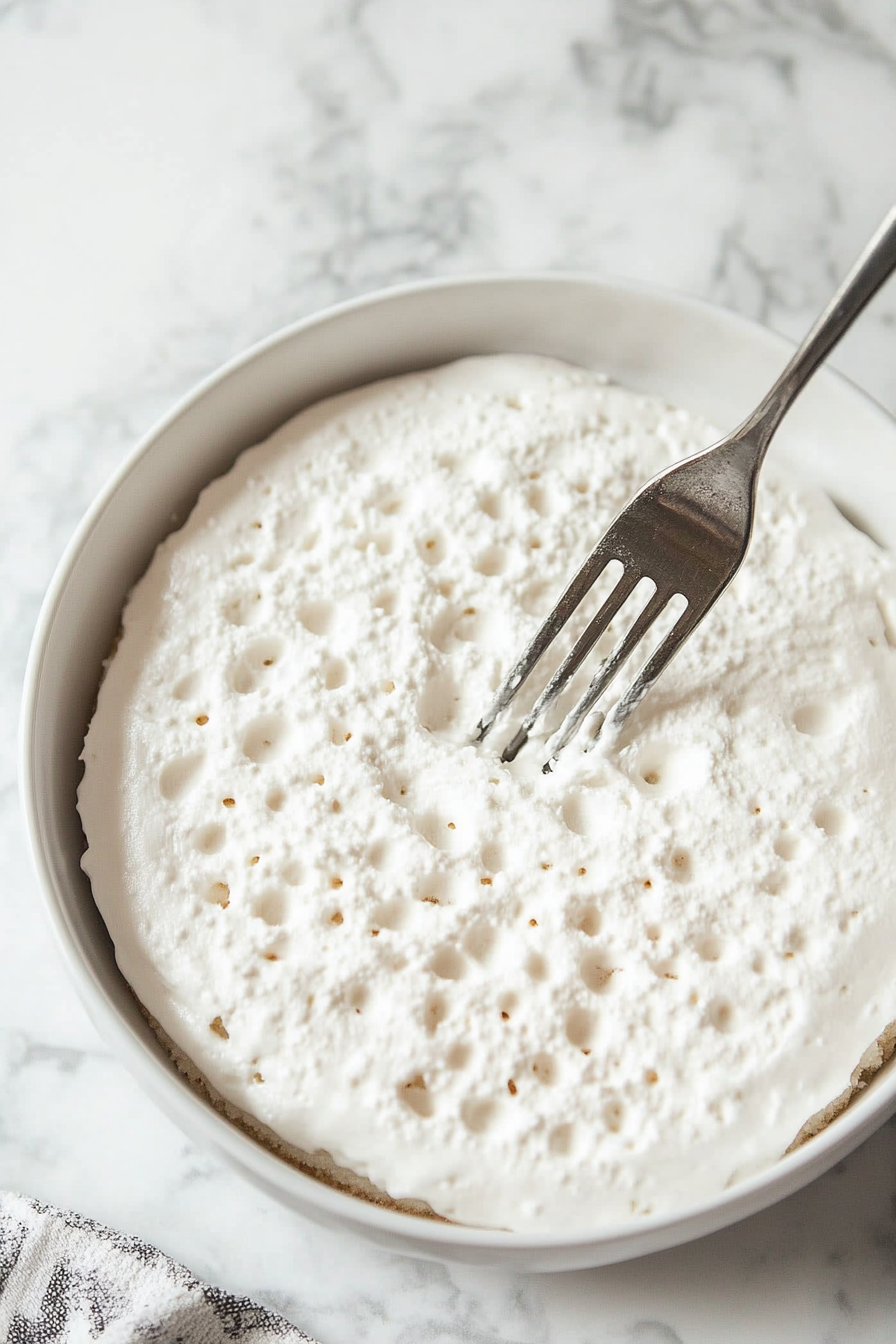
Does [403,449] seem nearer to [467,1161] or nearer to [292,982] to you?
[292,982]

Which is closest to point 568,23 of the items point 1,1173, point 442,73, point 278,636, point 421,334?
point 442,73

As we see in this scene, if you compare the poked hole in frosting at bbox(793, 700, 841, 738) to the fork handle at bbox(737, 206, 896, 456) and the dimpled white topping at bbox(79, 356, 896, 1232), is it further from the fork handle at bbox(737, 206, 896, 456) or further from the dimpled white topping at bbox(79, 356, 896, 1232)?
the fork handle at bbox(737, 206, 896, 456)

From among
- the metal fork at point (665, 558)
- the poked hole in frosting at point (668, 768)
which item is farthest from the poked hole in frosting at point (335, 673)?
the poked hole in frosting at point (668, 768)

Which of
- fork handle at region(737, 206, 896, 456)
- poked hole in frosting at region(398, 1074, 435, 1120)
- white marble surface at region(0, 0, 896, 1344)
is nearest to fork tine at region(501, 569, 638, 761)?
fork handle at region(737, 206, 896, 456)

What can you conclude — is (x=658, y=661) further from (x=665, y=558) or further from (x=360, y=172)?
(x=360, y=172)

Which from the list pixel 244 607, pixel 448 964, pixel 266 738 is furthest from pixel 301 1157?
pixel 244 607

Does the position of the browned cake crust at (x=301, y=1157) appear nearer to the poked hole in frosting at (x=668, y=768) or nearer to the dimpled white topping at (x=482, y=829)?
the dimpled white topping at (x=482, y=829)
